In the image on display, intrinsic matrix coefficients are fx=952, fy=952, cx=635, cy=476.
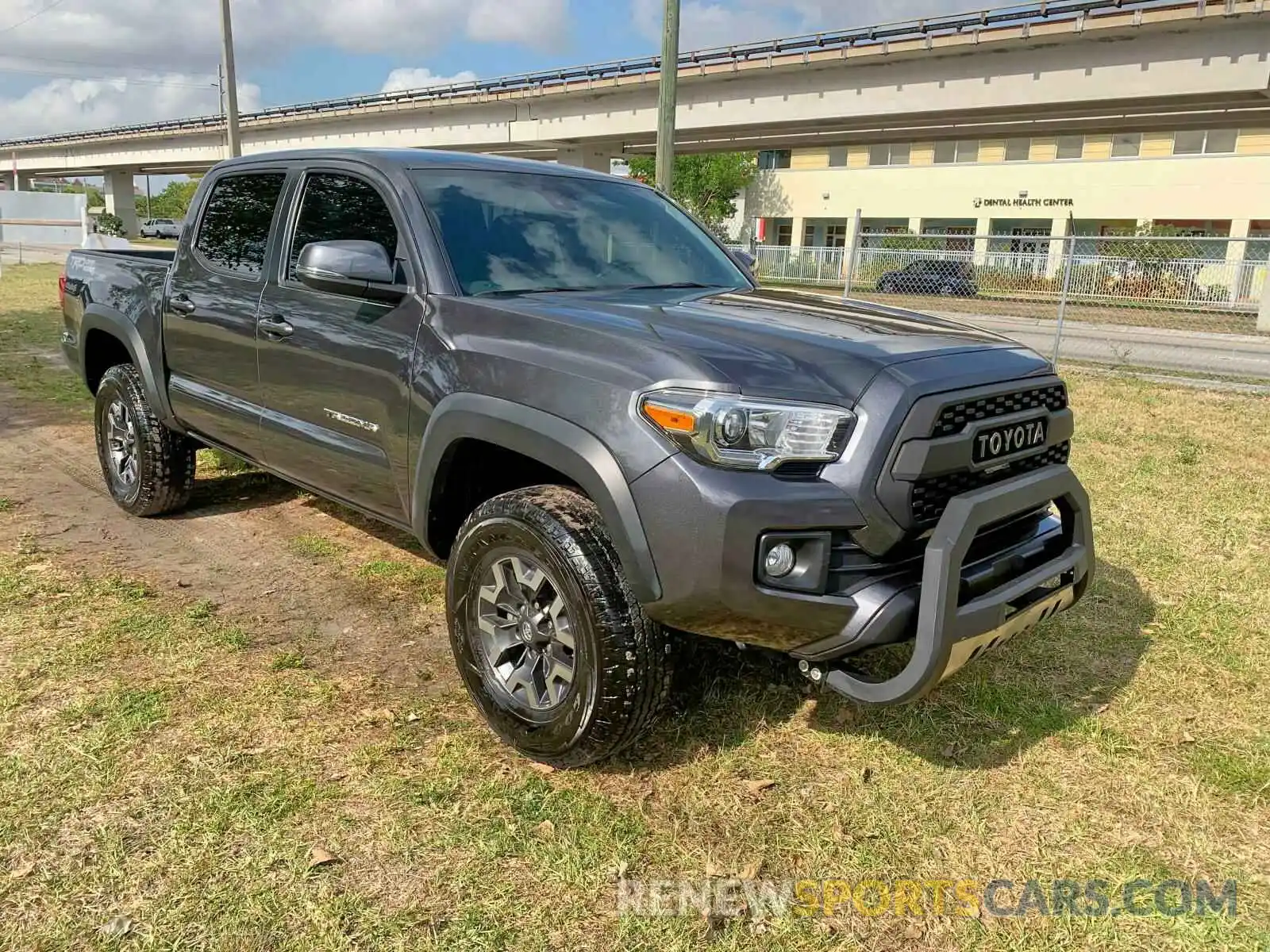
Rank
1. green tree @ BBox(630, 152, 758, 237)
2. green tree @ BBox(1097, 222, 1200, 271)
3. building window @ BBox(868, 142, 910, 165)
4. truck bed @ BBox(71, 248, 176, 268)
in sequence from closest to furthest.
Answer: truck bed @ BBox(71, 248, 176, 268) < green tree @ BBox(1097, 222, 1200, 271) < building window @ BBox(868, 142, 910, 165) < green tree @ BBox(630, 152, 758, 237)

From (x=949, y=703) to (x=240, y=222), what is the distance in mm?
3778

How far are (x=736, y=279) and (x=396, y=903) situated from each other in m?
2.87

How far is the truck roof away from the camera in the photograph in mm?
3707

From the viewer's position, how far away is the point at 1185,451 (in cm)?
761

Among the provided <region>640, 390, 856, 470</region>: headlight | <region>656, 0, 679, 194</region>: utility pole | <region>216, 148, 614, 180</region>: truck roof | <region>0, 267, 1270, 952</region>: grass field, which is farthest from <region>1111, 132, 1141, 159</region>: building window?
<region>640, 390, 856, 470</region>: headlight

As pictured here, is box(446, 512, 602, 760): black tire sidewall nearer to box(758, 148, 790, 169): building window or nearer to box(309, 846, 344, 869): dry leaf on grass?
box(309, 846, 344, 869): dry leaf on grass

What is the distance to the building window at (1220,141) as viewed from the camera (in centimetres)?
4144

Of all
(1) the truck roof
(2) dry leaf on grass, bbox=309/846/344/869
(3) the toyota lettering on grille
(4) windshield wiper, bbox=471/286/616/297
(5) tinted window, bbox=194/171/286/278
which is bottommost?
(2) dry leaf on grass, bbox=309/846/344/869

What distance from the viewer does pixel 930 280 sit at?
17359mm

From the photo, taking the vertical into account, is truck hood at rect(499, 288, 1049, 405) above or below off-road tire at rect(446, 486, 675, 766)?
above

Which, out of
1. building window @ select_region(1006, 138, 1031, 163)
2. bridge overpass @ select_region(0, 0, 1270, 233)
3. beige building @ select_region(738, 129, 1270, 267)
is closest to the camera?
bridge overpass @ select_region(0, 0, 1270, 233)

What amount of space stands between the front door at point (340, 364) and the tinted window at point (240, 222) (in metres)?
0.27

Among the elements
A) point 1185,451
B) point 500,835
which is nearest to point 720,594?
point 500,835

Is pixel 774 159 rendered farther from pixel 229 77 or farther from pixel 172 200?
pixel 172 200
